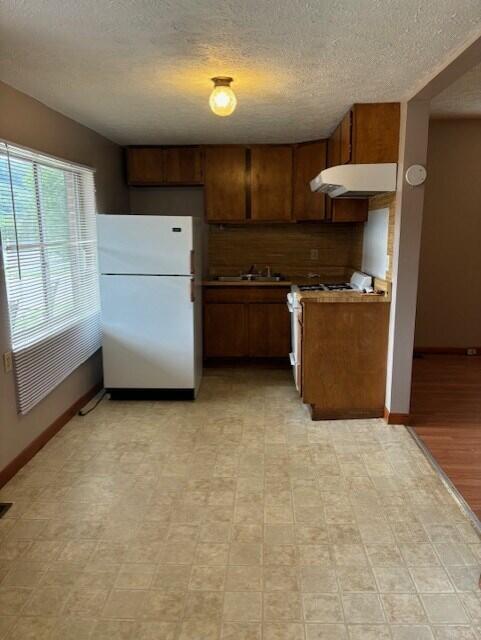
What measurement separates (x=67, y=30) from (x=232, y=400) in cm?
281

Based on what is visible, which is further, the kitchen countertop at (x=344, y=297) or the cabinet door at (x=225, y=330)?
the cabinet door at (x=225, y=330)

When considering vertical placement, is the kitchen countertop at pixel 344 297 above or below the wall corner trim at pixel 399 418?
above

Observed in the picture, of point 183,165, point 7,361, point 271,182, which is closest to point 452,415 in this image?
point 271,182

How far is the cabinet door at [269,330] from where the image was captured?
4.67m

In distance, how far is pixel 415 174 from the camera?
3.05 meters

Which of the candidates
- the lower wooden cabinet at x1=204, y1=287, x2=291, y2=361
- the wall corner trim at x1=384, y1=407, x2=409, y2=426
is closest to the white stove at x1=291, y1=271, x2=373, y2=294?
the lower wooden cabinet at x1=204, y1=287, x2=291, y2=361

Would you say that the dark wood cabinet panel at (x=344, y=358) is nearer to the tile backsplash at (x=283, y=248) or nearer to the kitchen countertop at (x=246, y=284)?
the kitchen countertop at (x=246, y=284)

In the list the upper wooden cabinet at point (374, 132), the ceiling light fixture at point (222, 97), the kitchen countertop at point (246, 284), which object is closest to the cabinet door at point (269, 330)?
the kitchen countertop at point (246, 284)

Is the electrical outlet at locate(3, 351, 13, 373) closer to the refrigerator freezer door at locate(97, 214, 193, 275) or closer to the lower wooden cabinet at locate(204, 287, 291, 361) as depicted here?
the refrigerator freezer door at locate(97, 214, 193, 275)

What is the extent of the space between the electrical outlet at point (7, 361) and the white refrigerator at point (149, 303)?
115 cm

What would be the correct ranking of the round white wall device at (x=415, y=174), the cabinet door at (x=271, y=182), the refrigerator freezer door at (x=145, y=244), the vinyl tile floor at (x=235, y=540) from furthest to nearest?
the cabinet door at (x=271, y=182), the refrigerator freezer door at (x=145, y=244), the round white wall device at (x=415, y=174), the vinyl tile floor at (x=235, y=540)

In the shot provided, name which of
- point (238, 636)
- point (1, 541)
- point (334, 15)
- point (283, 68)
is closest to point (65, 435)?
point (1, 541)

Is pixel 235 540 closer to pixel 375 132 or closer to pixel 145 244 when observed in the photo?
pixel 145 244

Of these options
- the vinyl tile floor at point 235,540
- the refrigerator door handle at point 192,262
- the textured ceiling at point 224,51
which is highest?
the textured ceiling at point 224,51
